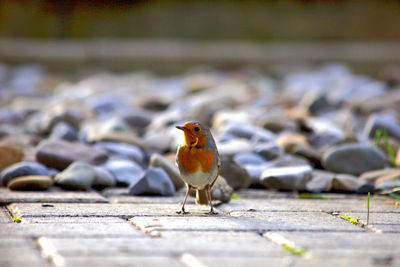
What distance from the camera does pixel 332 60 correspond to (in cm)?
1148

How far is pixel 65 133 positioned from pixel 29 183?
1516 mm

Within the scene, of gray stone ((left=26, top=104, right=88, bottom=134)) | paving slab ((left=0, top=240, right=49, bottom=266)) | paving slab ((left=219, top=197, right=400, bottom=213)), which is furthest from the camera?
gray stone ((left=26, top=104, right=88, bottom=134))

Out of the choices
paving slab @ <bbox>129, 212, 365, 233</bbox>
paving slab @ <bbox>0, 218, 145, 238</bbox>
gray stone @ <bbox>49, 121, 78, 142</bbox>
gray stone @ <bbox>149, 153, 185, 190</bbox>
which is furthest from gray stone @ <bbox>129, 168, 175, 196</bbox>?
gray stone @ <bbox>49, 121, 78, 142</bbox>

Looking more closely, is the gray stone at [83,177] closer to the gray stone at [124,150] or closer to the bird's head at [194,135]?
the gray stone at [124,150]

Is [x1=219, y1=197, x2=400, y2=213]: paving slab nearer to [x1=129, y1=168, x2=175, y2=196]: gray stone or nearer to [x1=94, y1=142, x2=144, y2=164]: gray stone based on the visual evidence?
[x1=129, y1=168, x2=175, y2=196]: gray stone

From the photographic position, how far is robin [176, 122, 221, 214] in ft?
10.2

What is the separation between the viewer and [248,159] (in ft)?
14.7

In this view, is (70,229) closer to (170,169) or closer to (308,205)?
(308,205)

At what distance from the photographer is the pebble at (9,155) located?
13.8 feet

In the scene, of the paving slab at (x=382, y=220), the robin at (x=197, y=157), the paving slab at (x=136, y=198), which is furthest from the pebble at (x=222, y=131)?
the paving slab at (x=382, y=220)

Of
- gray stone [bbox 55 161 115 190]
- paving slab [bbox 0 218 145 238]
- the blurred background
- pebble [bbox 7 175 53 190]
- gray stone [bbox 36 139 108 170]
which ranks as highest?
the blurred background

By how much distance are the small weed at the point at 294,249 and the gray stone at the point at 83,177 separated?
174cm


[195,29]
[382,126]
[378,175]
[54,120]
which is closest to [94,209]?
[378,175]

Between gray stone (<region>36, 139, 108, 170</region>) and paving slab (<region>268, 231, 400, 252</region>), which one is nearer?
paving slab (<region>268, 231, 400, 252</region>)
